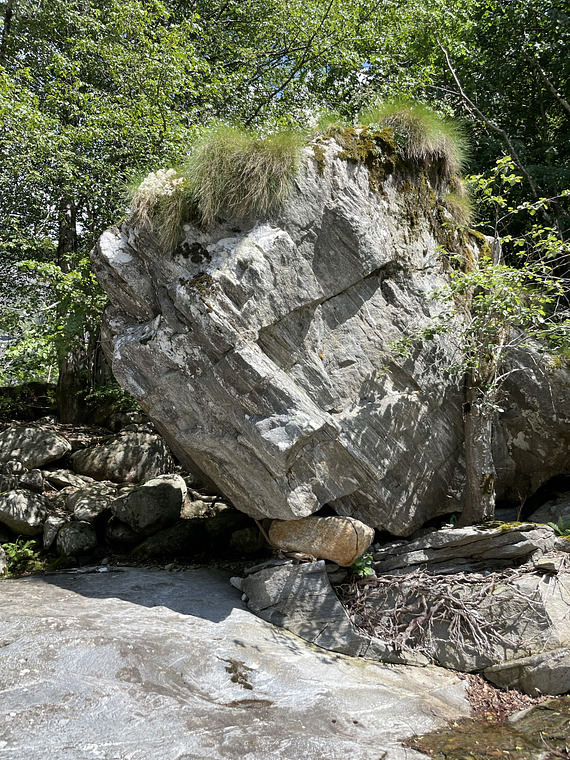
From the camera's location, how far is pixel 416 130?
800 centimetres

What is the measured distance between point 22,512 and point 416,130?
9014mm

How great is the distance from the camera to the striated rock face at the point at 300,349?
653cm

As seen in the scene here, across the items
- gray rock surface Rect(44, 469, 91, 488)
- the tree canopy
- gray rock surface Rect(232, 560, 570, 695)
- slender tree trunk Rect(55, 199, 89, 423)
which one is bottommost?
gray rock surface Rect(232, 560, 570, 695)

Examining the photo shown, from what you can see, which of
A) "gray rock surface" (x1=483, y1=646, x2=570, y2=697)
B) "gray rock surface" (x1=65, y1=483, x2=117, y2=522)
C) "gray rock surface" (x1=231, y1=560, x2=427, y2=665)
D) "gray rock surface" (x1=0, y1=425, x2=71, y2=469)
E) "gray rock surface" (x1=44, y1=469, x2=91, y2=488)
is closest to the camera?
"gray rock surface" (x1=483, y1=646, x2=570, y2=697)

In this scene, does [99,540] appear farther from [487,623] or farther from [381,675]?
[487,623]

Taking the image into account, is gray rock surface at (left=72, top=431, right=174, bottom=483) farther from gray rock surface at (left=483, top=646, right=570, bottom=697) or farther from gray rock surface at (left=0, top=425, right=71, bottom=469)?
gray rock surface at (left=483, top=646, right=570, bottom=697)

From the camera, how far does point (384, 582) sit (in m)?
7.10

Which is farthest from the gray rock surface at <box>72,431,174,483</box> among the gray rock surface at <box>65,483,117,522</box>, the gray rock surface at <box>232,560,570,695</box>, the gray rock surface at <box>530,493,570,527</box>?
the gray rock surface at <box>530,493,570,527</box>

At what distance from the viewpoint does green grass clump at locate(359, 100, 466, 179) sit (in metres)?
7.99

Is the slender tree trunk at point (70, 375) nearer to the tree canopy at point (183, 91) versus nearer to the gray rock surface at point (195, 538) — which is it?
the tree canopy at point (183, 91)

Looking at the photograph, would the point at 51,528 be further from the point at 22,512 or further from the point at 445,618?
the point at 445,618

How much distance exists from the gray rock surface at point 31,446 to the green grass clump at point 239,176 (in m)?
6.63

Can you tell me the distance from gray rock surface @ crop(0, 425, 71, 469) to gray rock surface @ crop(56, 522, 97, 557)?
2.53m

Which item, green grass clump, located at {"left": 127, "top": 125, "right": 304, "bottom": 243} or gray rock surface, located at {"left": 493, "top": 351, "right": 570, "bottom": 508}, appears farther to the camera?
gray rock surface, located at {"left": 493, "top": 351, "right": 570, "bottom": 508}
